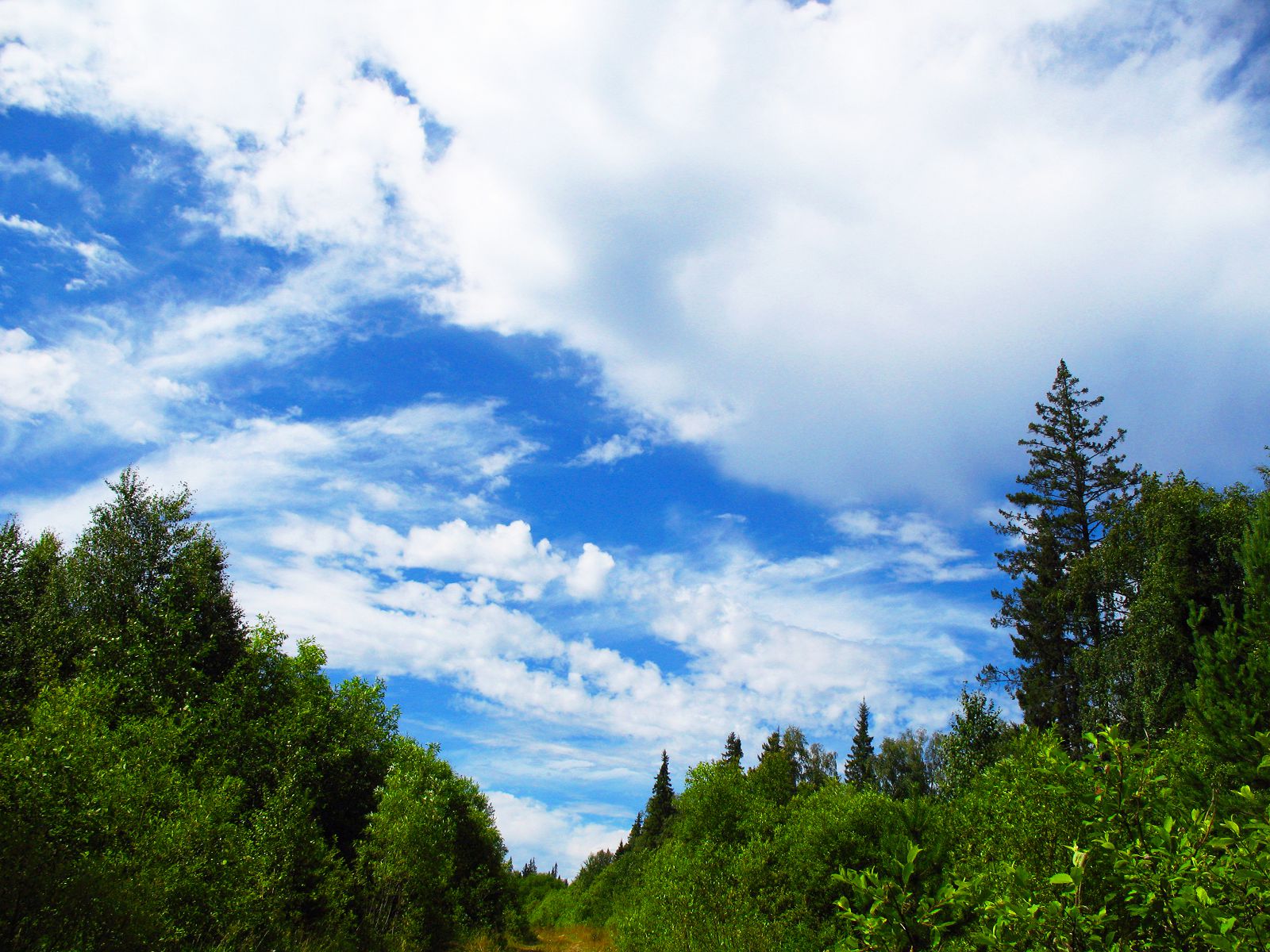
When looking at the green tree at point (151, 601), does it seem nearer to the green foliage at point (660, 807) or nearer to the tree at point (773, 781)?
the tree at point (773, 781)

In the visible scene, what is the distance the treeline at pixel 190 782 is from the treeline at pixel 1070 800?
458 inches

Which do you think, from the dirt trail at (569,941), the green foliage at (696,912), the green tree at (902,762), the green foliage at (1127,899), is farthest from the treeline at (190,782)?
the green tree at (902,762)

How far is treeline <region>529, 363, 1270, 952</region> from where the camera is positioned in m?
3.95

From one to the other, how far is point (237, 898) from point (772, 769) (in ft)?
161

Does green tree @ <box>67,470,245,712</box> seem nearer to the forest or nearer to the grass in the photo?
the forest

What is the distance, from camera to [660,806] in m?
84.4

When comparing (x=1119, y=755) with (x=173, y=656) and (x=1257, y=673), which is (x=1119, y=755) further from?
(x=173, y=656)

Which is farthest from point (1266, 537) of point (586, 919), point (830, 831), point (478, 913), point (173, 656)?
point (586, 919)

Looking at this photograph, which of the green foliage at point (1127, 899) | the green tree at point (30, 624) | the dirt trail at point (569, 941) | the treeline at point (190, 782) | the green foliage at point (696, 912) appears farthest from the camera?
the dirt trail at point (569, 941)

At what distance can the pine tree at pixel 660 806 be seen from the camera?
80250 millimetres

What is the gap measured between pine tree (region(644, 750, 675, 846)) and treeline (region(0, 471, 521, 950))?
34.7 metres

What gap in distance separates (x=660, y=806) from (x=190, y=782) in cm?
7134

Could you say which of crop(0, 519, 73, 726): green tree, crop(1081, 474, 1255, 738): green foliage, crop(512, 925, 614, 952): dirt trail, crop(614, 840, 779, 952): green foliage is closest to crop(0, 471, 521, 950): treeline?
crop(0, 519, 73, 726): green tree

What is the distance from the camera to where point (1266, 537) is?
19.3 metres
